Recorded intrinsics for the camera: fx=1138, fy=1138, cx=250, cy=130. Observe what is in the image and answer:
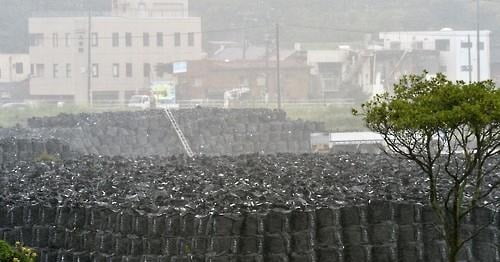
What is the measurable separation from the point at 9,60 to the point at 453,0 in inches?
1731

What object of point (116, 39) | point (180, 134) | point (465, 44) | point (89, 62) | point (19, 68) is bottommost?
point (180, 134)

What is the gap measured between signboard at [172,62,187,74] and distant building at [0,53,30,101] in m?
9.48

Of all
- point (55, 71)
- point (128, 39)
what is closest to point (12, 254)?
point (55, 71)

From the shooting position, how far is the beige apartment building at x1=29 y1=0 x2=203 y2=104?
7106 cm

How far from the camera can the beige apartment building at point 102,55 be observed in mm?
71062

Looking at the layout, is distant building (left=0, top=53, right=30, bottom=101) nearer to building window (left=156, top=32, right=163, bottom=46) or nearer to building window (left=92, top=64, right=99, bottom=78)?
building window (left=92, top=64, right=99, bottom=78)

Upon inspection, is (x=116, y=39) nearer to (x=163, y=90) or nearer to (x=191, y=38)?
(x=191, y=38)

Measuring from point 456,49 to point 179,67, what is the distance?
16861 mm

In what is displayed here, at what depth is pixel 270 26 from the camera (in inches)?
3831

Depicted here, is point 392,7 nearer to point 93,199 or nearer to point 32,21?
point 32,21

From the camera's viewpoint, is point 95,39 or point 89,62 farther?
point 95,39

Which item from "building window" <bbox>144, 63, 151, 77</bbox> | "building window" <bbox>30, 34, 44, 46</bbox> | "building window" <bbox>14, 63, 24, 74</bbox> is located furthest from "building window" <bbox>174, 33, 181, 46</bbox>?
"building window" <bbox>14, 63, 24, 74</bbox>

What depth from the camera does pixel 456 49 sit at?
66625 millimetres

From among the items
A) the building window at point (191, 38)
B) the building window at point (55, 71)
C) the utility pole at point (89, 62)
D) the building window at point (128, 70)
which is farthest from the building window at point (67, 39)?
the building window at point (191, 38)
